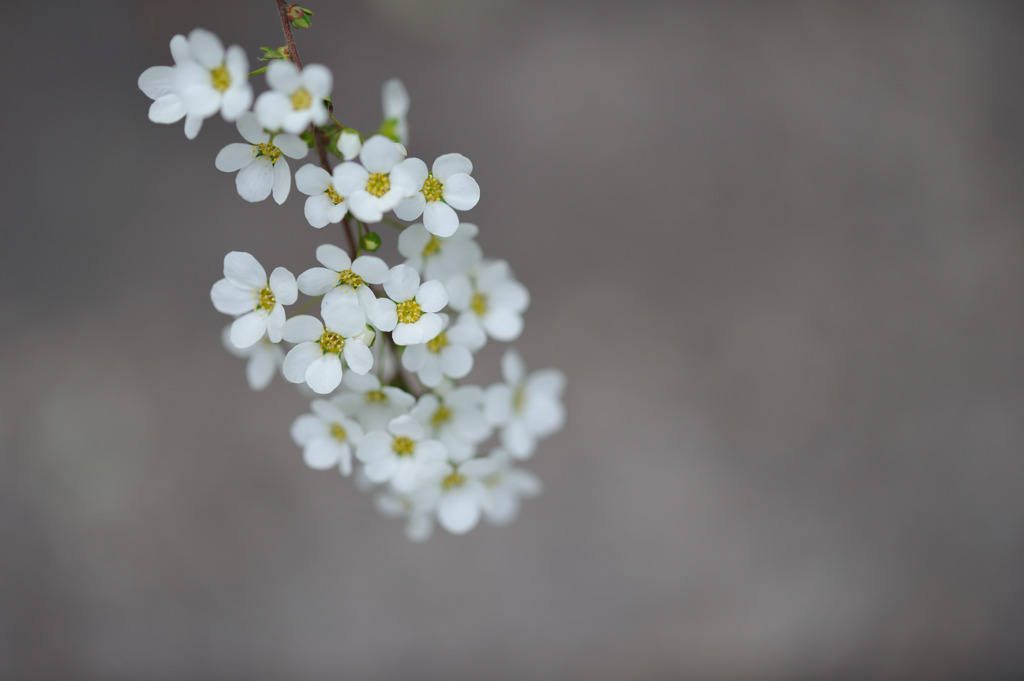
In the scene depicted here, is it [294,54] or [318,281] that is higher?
[294,54]

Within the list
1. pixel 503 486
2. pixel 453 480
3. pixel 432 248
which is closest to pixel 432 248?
pixel 432 248

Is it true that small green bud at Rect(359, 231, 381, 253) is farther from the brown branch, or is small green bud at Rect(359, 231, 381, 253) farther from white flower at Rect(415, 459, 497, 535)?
white flower at Rect(415, 459, 497, 535)

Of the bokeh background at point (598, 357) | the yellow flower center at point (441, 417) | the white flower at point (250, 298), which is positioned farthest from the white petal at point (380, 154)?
the bokeh background at point (598, 357)

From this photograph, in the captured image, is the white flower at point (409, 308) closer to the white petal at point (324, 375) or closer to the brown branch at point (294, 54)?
the white petal at point (324, 375)

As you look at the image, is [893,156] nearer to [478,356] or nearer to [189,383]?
[478,356]

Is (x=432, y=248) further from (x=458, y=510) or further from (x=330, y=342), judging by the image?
(x=458, y=510)

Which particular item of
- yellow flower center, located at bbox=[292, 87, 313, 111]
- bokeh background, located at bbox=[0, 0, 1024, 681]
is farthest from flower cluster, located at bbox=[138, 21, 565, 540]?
bokeh background, located at bbox=[0, 0, 1024, 681]
